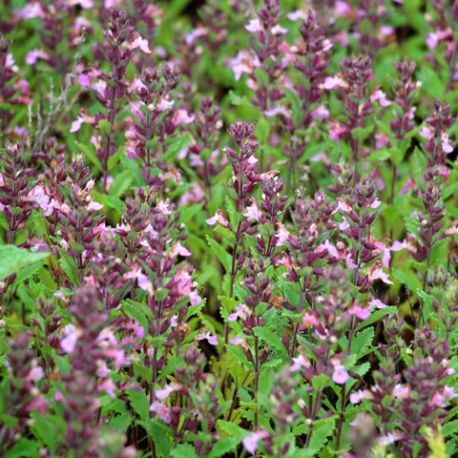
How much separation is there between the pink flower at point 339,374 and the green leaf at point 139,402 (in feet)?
2.70

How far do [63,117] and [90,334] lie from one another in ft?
11.0

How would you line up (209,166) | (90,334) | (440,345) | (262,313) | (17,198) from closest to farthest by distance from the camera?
(90,334) → (440,345) → (262,313) → (17,198) → (209,166)

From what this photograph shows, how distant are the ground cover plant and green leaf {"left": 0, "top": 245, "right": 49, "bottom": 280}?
0.06 feet

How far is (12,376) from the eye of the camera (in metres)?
3.46

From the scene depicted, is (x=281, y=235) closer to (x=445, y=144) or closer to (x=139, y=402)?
(x=139, y=402)

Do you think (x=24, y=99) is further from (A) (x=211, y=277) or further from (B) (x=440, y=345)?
(B) (x=440, y=345)

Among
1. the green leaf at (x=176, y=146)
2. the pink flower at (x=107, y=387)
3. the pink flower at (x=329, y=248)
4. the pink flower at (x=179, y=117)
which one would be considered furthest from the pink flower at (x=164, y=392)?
the pink flower at (x=179, y=117)

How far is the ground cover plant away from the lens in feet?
11.7

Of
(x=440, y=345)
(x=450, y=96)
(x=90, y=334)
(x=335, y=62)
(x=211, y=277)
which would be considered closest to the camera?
(x=90, y=334)

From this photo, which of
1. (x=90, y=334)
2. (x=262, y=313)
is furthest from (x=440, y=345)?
(x=90, y=334)

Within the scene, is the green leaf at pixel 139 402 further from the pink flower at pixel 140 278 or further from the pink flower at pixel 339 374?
the pink flower at pixel 339 374

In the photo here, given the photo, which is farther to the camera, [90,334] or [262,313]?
[262,313]

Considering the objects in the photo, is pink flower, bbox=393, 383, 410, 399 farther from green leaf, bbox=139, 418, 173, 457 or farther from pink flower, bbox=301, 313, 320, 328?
green leaf, bbox=139, 418, 173, 457

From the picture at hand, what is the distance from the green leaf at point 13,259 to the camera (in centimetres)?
383
